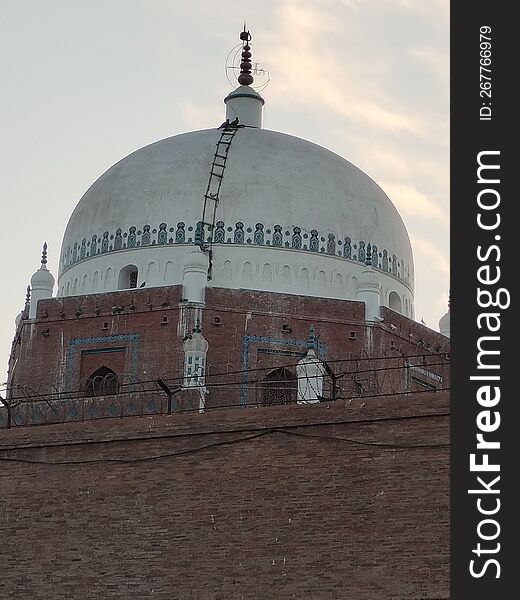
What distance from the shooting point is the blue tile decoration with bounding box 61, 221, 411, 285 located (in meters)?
20.5

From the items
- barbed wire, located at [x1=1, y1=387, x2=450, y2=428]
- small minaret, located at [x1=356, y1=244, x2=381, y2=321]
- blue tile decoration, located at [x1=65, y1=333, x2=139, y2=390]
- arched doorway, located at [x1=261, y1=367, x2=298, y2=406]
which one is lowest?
barbed wire, located at [x1=1, y1=387, x2=450, y2=428]

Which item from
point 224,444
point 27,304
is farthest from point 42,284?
point 224,444

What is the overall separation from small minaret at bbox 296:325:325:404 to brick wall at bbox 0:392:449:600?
2.85 metres

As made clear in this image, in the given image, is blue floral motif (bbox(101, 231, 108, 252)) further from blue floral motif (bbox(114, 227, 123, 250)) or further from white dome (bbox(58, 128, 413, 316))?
blue floral motif (bbox(114, 227, 123, 250))

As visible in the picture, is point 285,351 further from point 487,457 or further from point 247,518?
point 487,457

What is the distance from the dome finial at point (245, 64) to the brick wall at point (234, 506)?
9.96 metres

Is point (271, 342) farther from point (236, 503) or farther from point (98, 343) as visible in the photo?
point (236, 503)

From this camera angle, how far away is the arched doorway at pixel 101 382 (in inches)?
772

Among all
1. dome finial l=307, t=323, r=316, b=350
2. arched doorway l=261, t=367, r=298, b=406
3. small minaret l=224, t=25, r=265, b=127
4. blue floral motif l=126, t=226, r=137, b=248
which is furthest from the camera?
small minaret l=224, t=25, r=265, b=127

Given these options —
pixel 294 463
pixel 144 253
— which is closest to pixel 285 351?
pixel 144 253

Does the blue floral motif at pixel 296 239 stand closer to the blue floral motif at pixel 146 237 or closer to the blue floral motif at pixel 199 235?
the blue floral motif at pixel 199 235

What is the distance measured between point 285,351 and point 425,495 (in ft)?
20.0

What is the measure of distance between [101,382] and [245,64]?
7.22 m

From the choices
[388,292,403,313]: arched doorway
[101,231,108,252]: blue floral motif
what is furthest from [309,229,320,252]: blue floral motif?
[101,231,108,252]: blue floral motif
